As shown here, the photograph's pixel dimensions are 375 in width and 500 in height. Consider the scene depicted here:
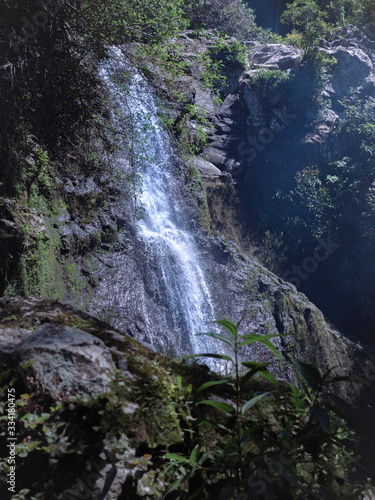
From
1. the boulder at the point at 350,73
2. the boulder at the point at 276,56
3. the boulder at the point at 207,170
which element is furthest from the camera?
the boulder at the point at 350,73

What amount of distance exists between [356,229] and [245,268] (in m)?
4.87

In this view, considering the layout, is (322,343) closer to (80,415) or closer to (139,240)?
(139,240)

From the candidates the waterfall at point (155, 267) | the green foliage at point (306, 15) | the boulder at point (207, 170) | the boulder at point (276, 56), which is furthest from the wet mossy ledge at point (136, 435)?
the green foliage at point (306, 15)

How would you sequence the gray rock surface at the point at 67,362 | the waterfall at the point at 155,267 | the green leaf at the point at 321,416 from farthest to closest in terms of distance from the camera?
the waterfall at the point at 155,267 < the gray rock surface at the point at 67,362 < the green leaf at the point at 321,416

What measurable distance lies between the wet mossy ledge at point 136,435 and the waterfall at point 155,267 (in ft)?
16.4

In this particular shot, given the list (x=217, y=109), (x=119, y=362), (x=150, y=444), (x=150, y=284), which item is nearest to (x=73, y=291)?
(x=150, y=284)

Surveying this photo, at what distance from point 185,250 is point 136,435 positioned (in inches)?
298

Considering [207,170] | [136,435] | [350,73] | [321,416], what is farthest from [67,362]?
[350,73]

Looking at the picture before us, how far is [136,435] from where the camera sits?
115cm

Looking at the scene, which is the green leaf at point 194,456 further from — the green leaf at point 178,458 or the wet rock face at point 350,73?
the wet rock face at point 350,73

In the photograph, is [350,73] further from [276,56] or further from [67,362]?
[67,362]

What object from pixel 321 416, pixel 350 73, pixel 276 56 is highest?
pixel 350 73

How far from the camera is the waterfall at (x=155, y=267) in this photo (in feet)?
22.4

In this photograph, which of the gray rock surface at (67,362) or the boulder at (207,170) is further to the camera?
the boulder at (207,170)
